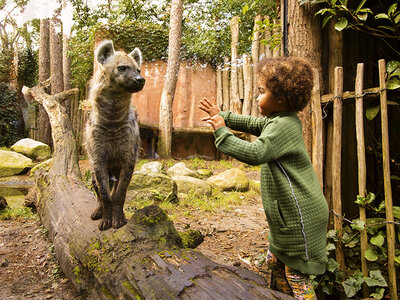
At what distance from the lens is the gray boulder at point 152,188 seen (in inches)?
199

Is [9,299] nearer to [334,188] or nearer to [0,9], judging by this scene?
[334,188]

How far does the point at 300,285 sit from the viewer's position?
1.87m

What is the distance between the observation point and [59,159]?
14.4ft

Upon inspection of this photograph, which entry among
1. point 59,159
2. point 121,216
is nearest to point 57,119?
point 59,159

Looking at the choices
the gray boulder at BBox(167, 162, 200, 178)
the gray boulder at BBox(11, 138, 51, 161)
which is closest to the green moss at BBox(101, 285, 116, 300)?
the gray boulder at BBox(167, 162, 200, 178)

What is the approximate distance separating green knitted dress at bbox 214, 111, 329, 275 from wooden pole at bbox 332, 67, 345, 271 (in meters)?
0.63

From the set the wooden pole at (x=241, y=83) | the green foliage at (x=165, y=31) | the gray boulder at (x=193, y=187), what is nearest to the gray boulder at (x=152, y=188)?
the gray boulder at (x=193, y=187)

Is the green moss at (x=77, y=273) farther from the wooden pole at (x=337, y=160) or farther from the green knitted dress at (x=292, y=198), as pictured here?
the wooden pole at (x=337, y=160)

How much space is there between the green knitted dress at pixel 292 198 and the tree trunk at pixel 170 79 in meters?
7.33

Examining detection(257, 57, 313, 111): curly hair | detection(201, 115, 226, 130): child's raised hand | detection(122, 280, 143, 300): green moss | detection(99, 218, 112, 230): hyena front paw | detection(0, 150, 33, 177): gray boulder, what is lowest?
detection(122, 280, 143, 300): green moss

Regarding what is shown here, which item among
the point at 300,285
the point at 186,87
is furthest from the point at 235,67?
the point at 300,285

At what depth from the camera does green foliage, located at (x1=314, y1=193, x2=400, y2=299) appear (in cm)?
223

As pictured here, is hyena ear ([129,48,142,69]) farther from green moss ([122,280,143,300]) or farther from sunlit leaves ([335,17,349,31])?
green moss ([122,280,143,300])

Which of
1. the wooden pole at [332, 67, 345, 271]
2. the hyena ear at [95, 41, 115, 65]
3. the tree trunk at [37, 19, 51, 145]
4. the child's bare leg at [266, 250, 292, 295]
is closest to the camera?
the child's bare leg at [266, 250, 292, 295]
